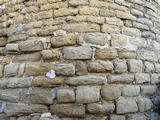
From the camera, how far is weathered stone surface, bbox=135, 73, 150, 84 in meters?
1.65

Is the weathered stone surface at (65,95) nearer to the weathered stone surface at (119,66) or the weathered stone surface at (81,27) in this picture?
the weathered stone surface at (119,66)

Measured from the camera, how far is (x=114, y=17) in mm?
1702

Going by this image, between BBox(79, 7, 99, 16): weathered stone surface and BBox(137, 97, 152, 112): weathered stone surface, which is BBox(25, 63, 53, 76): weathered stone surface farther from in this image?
BBox(137, 97, 152, 112): weathered stone surface

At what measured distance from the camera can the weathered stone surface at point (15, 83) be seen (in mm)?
1579

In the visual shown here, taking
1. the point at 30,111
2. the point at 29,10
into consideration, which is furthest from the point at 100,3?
the point at 30,111

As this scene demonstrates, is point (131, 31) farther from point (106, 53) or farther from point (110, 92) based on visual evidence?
point (110, 92)

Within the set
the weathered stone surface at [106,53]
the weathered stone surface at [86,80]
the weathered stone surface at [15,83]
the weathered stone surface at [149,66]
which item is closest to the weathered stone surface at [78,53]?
the weathered stone surface at [106,53]

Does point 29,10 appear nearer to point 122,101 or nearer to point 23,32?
point 23,32

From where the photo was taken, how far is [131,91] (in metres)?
1.58

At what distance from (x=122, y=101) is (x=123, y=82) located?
22cm

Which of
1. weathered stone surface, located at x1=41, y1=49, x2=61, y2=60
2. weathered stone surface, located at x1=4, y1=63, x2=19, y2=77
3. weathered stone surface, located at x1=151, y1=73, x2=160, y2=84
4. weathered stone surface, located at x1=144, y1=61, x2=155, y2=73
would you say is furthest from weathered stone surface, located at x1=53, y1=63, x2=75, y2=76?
weathered stone surface, located at x1=151, y1=73, x2=160, y2=84

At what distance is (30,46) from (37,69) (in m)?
0.32

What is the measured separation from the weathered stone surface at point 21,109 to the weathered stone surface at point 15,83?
221 mm

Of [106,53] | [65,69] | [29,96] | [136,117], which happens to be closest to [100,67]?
[106,53]
